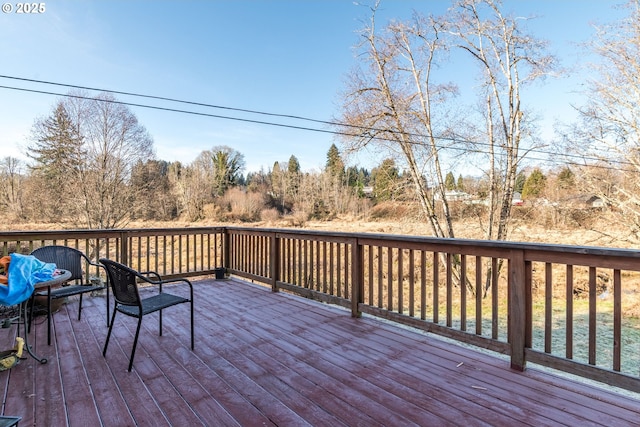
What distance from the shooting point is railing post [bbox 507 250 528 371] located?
219cm

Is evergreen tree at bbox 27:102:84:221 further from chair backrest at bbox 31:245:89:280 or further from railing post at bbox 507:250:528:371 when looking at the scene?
railing post at bbox 507:250:528:371

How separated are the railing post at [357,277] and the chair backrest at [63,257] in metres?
2.72

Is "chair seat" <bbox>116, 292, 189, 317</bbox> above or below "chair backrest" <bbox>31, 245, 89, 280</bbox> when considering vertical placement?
below

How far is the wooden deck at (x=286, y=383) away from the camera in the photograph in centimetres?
165

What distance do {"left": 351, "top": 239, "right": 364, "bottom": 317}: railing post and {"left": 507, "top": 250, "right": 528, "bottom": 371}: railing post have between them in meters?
1.39

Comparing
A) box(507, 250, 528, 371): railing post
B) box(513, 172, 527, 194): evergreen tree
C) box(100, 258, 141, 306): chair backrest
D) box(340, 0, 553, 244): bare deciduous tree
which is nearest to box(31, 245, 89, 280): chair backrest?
box(100, 258, 141, 306): chair backrest

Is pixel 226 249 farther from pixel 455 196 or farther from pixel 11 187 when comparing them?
pixel 11 187

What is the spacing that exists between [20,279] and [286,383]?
6.29 ft

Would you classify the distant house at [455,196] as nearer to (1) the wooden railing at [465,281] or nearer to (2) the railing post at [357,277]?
(1) the wooden railing at [465,281]

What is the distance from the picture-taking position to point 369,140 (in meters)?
9.20

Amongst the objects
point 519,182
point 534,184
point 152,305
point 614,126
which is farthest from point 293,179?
point 152,305

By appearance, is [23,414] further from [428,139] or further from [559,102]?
[559,102]

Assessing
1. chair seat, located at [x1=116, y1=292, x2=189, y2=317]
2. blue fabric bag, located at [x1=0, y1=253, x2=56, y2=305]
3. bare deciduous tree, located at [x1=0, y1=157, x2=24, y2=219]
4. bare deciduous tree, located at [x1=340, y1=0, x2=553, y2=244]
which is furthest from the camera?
bare deciduous tree, located at [x1=0, y1=157, x2=24, y2=219]

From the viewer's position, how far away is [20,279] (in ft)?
7.06
